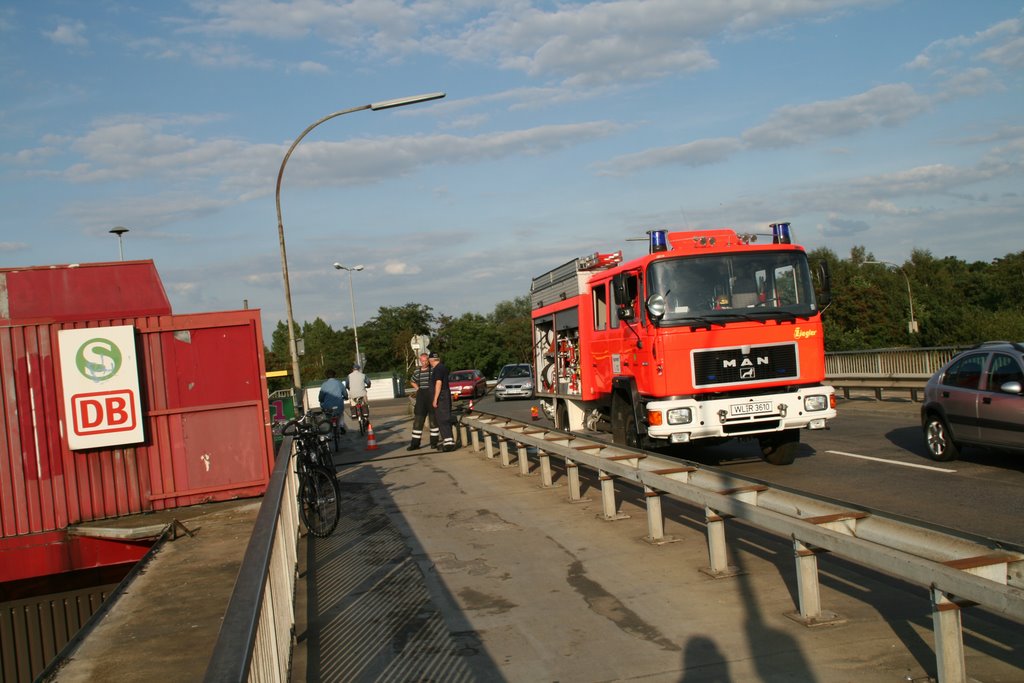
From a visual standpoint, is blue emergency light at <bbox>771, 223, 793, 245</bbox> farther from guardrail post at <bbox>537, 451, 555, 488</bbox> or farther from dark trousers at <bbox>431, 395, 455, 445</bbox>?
dark trousers at <bbox>431, 395, 455, 445</bbox>

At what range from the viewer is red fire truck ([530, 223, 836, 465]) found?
11.1 m

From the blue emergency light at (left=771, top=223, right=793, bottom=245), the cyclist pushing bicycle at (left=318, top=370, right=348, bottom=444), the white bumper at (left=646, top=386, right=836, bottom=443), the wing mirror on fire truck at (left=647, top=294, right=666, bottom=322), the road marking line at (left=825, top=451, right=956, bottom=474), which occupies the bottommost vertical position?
the road marking line at (left=825, top=451, right=956, bottom=474)

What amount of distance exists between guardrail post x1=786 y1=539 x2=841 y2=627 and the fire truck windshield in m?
5.73

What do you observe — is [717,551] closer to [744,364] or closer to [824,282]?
[744,364]

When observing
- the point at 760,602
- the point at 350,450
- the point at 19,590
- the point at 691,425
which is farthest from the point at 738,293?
the point at 350,450

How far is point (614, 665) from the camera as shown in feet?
17.3

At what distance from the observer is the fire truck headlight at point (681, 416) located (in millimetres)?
11016

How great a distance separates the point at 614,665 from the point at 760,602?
1.46 m

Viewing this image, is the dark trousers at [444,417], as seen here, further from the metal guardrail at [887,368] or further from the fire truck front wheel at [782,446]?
the metal guardrail at [887,368]

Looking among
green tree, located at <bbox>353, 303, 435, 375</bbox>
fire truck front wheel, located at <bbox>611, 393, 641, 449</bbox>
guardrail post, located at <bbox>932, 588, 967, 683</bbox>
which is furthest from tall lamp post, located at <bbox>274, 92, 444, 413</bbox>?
green tree, located at <bbox>353, 303, 435, 375</bbox>

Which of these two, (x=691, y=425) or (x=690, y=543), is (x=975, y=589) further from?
(x=691, y=425)

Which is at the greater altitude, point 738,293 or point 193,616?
point 738,293

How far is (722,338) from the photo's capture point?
1112 cm

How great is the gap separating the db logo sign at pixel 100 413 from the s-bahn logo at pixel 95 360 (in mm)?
246
